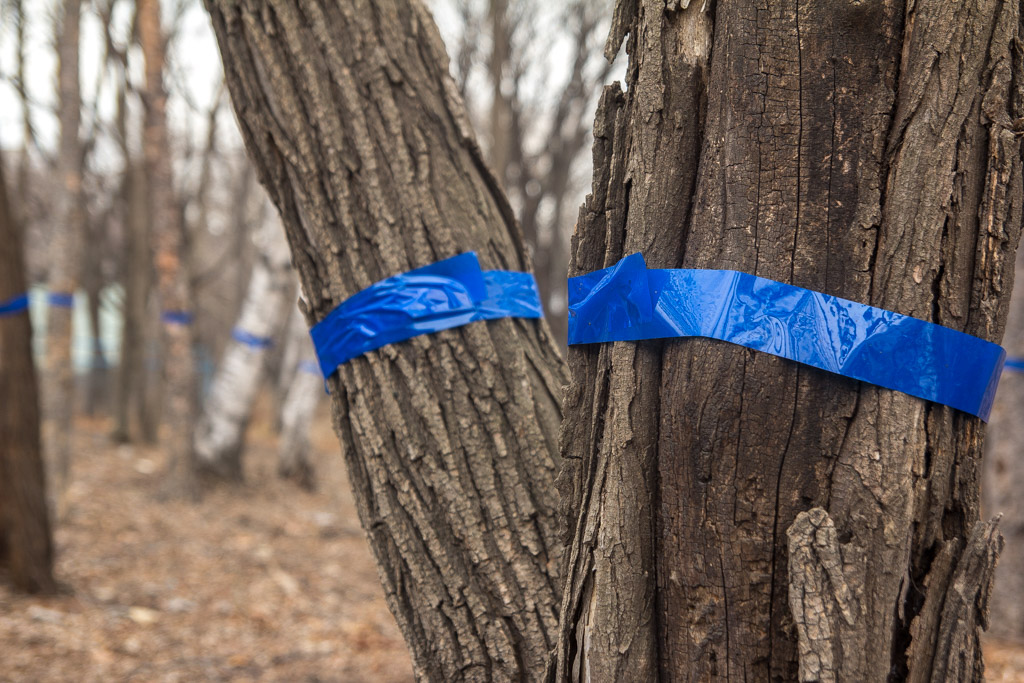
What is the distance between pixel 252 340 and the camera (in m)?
8.45

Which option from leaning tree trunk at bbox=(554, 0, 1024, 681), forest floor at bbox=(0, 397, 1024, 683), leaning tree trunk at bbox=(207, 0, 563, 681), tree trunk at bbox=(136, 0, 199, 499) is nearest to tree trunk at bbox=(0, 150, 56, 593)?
forest floor at bbox=(0, 397, 1024, 683)

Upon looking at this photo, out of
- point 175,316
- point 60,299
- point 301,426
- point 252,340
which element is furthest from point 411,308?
point 301,426

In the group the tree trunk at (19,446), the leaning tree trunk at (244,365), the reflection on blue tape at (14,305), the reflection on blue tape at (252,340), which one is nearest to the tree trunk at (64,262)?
the leaning tree trunk at (244,365)

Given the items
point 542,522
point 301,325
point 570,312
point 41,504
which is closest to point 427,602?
point 542,522

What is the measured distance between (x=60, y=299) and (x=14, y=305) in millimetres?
2475

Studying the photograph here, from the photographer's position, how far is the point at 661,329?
3.89 feet

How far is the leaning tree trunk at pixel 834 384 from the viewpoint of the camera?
43.4 inches

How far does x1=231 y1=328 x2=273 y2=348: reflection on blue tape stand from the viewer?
332 inches

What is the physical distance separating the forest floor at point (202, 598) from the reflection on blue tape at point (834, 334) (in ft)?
12.0

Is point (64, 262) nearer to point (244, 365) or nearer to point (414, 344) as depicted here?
point (244, 365)

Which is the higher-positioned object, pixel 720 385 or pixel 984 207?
pixel 984 207

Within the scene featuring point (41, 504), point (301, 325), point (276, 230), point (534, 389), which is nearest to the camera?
point (534, 389)

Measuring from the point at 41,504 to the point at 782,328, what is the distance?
15.6ft

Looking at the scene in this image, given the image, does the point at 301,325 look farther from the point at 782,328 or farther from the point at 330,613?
the point at 782,328
